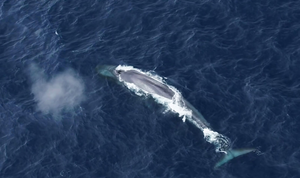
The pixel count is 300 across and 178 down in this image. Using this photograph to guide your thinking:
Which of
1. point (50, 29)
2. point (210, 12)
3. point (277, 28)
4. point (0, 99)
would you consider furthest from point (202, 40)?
point (0, 99)

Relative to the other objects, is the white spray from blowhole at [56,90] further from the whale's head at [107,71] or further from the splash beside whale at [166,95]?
the splash beside whale at [166,95]

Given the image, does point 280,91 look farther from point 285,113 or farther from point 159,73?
point 159,73

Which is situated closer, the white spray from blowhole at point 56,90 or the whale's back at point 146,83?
the whale's back at point 146,83

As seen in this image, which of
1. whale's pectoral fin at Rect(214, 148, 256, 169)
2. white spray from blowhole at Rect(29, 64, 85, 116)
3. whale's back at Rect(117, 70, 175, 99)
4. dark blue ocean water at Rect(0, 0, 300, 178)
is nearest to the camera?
whale's pectoral fin at Rect(214, 148, 256, 169)

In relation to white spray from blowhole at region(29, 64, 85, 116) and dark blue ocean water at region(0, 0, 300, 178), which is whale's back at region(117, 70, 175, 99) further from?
white spray from blowhole at region(29, 64, 85, 116)

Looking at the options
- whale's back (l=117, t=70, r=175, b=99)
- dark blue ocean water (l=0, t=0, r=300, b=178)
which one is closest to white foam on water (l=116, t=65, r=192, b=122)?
whale's back (l=117, t=70, r=175, b=99)

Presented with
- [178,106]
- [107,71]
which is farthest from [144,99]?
[107,71]

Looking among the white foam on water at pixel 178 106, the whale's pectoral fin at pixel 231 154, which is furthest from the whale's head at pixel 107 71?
the whale's pectoral fin at pixel 231 154
